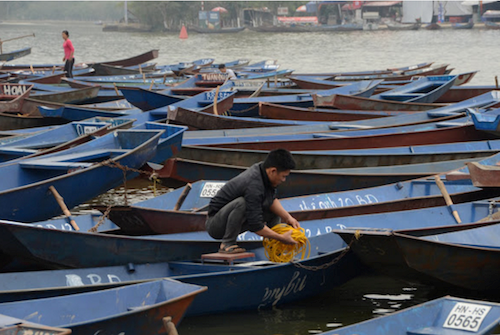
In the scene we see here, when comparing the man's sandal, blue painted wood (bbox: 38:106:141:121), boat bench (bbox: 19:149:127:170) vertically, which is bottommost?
the man's sandal

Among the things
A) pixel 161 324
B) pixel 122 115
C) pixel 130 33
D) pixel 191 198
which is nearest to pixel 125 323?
pixel 161 324

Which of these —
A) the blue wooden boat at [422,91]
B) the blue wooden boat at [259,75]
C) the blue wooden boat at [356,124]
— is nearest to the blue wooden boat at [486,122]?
the blue wooden boat at [356,124]

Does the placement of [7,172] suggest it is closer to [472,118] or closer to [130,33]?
[472,118]

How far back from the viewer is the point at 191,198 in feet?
27.2

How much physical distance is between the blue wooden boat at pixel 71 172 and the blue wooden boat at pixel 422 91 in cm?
731

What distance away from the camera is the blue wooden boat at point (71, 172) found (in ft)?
24.6

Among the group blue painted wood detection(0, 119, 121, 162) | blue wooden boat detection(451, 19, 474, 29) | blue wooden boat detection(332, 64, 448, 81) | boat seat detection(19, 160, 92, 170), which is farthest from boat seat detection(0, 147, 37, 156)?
blue wooden boat detection(451, 19, 474, 29)

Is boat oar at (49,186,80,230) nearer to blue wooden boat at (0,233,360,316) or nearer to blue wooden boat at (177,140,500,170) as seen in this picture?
blue wooden boat at (0,233,360,316)

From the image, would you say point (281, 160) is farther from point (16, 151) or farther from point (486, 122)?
point (486, 122)

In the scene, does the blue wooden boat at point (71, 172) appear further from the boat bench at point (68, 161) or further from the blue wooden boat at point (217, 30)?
the blue wooden boat at point (217, 30)

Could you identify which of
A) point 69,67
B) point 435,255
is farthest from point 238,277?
point 69,67

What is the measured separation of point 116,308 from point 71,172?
9.68ft

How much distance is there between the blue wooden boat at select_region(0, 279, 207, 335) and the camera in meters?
4.84

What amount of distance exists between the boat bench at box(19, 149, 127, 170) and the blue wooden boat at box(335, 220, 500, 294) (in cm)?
333
